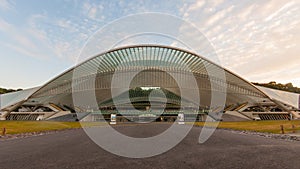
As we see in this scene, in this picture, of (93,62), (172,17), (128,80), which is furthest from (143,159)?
(128,80)

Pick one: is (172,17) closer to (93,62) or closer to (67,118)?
(93,62)

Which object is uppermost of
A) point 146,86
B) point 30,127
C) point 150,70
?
point 150,70

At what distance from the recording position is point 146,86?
217 ft

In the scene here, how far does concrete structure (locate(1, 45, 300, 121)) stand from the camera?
54.0m

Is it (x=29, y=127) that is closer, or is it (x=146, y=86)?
(x=29, y=127)

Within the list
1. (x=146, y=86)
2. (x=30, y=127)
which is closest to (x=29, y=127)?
(x=30, y=127)

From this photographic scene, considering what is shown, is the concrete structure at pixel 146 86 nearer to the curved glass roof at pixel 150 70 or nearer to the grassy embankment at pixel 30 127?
the curved glass roof at pixel 150 70

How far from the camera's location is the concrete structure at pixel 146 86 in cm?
5397

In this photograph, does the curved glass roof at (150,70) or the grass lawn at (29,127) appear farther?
the curved glass roof at (150,70)

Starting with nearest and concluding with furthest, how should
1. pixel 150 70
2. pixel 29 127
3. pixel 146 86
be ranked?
pixel 29 127, pixel 150 70, pixel 146 86

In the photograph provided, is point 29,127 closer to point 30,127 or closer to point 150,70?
point 30,127

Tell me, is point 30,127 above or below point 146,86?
below

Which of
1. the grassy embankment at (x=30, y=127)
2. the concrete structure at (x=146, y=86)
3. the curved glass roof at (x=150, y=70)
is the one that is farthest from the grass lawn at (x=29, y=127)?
the curved glass roof at (x=150, y=70)

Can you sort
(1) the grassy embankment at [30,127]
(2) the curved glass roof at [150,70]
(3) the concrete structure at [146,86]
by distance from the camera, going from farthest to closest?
(3) the concrete structure at [146,86] < (2) the curved glass roof at [150,70] < (1) the grassy embankment at [30,127]
